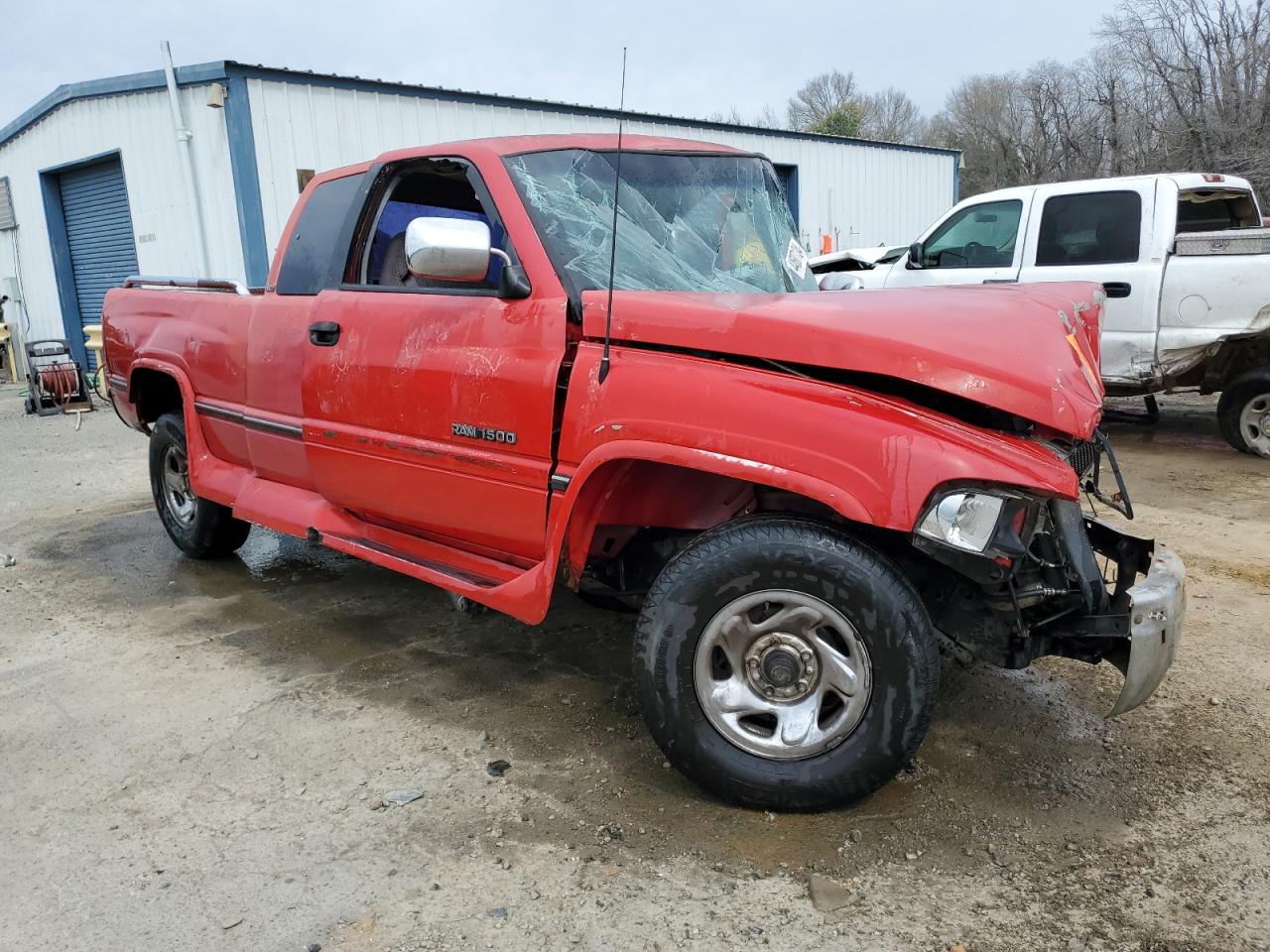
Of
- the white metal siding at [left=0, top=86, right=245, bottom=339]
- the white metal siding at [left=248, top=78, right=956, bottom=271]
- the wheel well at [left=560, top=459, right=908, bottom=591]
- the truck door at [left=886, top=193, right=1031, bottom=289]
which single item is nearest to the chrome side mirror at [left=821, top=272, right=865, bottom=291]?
the wheel well at [left=560, top=459, right=908, bottom=591]

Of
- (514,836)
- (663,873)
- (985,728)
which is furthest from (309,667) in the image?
(985,728)

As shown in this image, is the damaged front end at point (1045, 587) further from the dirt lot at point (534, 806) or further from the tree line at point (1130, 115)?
the tree line at point (1130, 115)

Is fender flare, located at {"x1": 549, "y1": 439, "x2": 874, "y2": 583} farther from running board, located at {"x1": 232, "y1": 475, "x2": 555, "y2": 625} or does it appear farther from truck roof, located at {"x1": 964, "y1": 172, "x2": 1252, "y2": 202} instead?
truck roof, located at {"x1": 964, "y1": 172, "x2": 1252, "y2": 202}

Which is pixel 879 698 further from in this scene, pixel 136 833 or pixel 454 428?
pixel 136 833

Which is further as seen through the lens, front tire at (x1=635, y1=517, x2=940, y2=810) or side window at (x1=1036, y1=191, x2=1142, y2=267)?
side window at (x1=1036, y1=191, x2=1142, y2=267)

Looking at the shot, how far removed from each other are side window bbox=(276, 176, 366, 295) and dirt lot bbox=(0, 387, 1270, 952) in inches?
61.7

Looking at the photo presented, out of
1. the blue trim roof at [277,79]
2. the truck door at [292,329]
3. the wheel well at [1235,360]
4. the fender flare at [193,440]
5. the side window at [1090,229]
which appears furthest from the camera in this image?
the blue trim roof at [277,79]

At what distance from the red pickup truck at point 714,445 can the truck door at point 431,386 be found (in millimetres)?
13

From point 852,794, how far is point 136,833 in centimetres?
208

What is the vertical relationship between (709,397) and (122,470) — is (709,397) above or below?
above

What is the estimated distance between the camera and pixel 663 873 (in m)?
2.55

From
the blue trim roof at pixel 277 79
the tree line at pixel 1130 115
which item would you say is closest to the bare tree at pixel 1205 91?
the tree line at pixel 1130 115

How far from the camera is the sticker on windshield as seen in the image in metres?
3.97

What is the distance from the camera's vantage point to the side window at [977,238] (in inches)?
319
